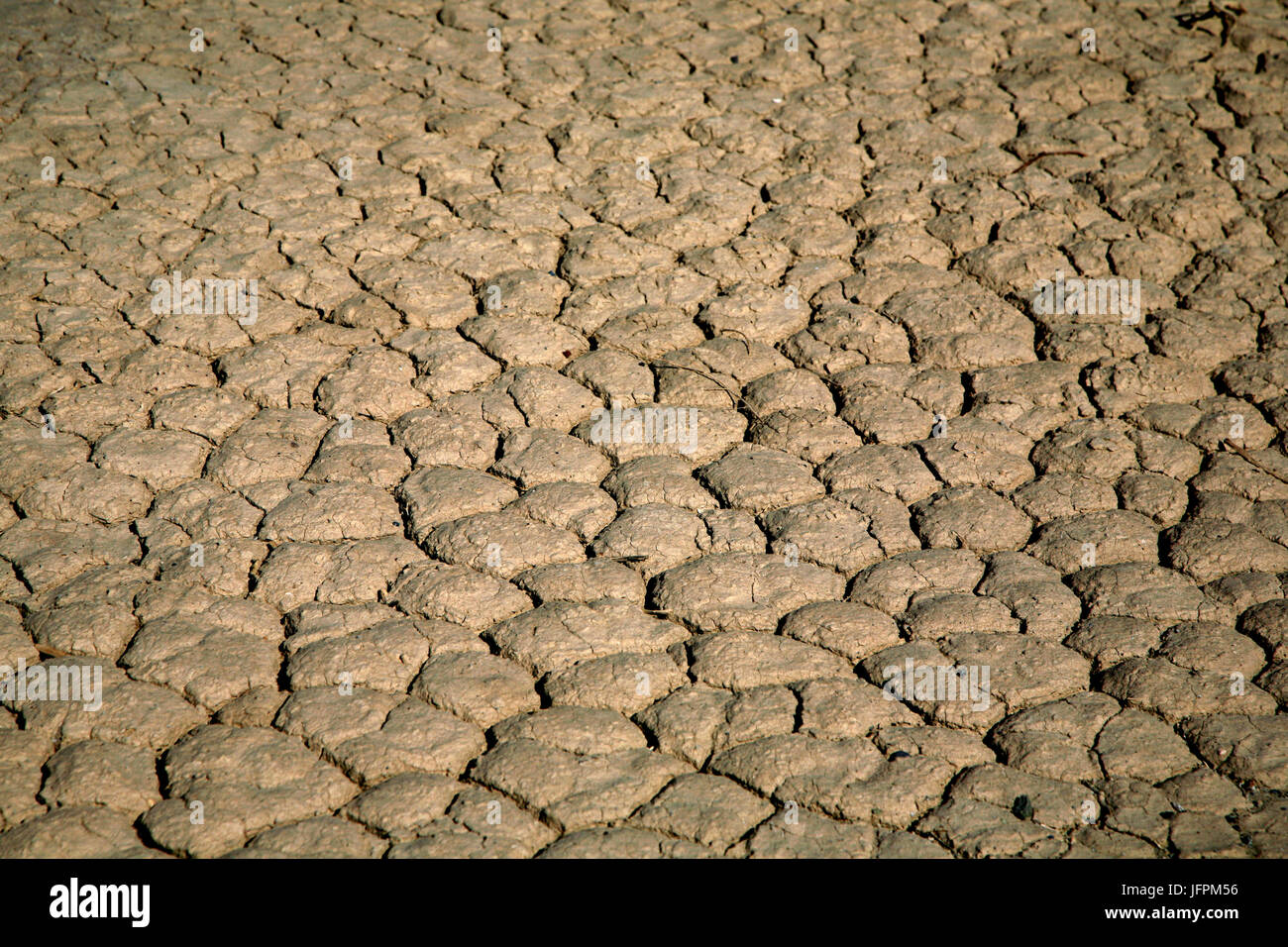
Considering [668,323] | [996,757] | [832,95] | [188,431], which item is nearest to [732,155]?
[832,95]

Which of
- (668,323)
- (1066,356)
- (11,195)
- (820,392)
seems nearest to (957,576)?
(820,392)

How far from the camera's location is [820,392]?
9.91ft

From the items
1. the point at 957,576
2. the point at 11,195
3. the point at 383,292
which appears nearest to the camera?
the point at 957,576

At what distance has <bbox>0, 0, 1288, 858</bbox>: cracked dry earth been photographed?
6.84ft

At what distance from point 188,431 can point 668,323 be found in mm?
1412

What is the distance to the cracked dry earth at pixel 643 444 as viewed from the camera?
6.84ft

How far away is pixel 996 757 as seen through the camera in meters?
2.15

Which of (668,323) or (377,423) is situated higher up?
(668,323)

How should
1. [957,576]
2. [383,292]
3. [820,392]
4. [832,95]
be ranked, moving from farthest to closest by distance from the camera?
[832,95] < [383,292] < [820,392] < [957,576]

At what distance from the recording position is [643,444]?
9.39 feet

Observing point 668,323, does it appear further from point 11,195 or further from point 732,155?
point 11,195

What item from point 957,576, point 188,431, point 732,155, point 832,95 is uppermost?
point 832,95

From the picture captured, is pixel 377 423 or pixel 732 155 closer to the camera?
pixel 377 423

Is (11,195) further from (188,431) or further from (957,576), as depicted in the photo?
(957,576)
